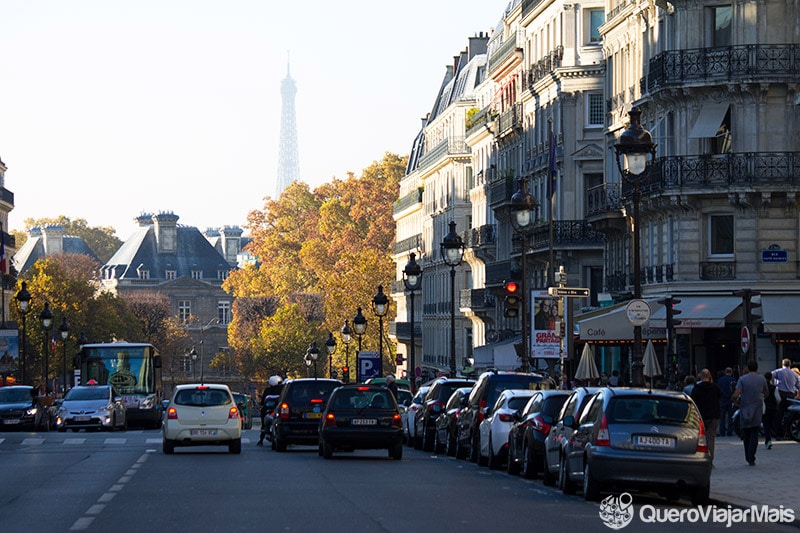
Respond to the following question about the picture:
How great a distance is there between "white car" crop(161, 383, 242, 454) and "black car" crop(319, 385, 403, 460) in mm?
3281

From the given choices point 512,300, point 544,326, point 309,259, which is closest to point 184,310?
point 309,259

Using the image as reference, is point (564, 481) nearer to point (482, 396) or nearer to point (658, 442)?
point (658, 442)

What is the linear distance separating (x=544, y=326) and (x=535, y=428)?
17329mm

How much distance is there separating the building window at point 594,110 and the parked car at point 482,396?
32447mm

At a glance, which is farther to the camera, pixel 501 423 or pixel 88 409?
pixel 88 409

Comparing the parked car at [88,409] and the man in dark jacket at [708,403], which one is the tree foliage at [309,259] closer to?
the parked car at [88,409]

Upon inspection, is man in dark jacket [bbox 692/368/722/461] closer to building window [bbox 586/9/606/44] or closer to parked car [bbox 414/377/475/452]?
parked car [bbox 414/377/475/452]

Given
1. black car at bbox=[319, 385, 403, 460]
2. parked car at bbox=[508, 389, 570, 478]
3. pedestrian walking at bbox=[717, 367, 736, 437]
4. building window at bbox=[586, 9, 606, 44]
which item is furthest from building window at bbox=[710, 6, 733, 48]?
parked car at bbox=[508, 389, 570, 478]

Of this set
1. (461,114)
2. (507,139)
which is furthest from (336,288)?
(507,139)

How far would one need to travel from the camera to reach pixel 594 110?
6675 centimetres

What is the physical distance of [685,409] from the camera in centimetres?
2255

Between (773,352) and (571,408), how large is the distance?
2536cm

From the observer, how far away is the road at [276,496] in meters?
18.8

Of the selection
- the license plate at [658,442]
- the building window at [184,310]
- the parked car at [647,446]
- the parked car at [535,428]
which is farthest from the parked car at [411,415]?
the building window at [184,310]
